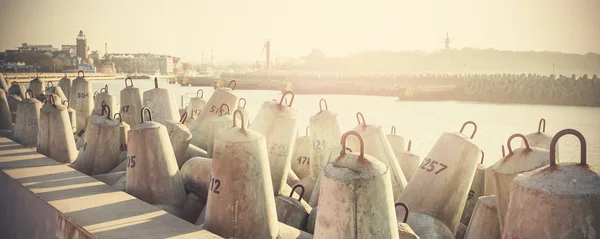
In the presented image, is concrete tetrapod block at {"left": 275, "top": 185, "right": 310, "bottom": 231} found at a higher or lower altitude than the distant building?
lower

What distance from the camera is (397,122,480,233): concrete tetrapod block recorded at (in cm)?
375

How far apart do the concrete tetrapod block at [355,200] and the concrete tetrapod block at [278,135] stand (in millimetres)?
2197

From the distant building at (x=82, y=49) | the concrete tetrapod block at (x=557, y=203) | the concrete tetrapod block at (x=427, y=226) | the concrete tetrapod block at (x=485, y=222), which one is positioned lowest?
the concrete tetrapod block at (x=427, y=226)

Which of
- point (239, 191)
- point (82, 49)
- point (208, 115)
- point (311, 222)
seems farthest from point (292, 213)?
point (82, 49)

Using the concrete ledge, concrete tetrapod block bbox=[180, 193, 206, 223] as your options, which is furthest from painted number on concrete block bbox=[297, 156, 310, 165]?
the concrete ledge

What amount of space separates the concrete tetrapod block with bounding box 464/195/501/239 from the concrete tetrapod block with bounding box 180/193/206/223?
7.52ft

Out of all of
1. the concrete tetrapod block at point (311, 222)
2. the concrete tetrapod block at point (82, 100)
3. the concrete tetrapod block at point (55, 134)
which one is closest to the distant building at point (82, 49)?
the concrete tetrapod block at point (82, 100)

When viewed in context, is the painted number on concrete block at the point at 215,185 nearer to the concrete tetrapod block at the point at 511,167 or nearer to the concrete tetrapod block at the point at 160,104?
the concrete tetrapod block at the point at 511,167

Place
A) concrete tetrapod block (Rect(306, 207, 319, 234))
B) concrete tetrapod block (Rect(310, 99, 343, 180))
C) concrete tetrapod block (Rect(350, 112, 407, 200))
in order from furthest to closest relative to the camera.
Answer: concrete tetrapod block (Rect(310, 99, 343, 180))
concrete tetrapod block (Rect(350, 112, 407, 200))
concrete tetrapod block (Rect(306, 207, 319, 234))

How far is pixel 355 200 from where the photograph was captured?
233cm

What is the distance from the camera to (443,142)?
3857mm

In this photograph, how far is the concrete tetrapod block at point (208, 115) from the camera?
5.78 metres

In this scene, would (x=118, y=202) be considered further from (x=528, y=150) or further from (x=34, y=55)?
(x=34, y=55)

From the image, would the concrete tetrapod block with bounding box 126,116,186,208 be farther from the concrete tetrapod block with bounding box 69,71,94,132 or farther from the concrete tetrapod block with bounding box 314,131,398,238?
the concrete tetrapod block with bounding box 69,71,94,132
